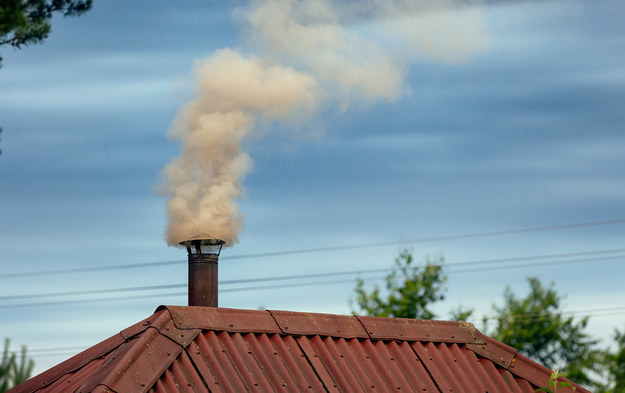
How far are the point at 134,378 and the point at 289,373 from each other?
5.97ft

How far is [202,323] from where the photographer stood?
9.08 meters

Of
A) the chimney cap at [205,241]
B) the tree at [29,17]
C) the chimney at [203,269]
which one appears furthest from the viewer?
the chimney cap at [205,241]

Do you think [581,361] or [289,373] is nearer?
[289,373]

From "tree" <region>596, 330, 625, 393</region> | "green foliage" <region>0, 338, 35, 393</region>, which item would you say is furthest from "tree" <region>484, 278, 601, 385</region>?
"green foliage" <region>0, 338, 35, 393</region>

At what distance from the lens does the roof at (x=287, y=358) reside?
8.32 meters

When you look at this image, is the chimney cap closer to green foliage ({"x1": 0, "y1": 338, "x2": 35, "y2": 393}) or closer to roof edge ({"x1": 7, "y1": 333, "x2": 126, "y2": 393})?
roof edge ({"x1": 7, "y1": 333, "x2": 126, "y2": 393})

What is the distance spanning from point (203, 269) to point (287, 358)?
7.54 feet

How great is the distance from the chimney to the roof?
143cm

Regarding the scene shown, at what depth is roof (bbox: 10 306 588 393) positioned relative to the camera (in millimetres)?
8320

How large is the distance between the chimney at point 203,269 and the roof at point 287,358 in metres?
1.43

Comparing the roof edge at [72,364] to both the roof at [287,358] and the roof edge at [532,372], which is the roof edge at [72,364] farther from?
the roof edge at [532,372]

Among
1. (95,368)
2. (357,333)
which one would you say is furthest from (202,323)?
(357,333)

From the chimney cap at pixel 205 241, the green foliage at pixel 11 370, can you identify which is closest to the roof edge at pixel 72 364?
the chimney cap at pixel 205 241

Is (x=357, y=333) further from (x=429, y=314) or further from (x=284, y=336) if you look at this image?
(x=429, y=314)
